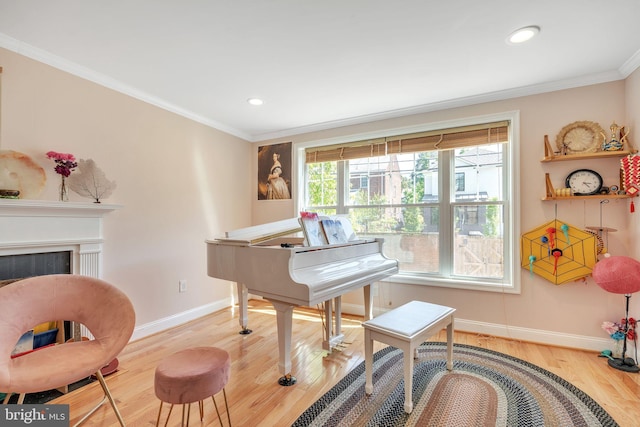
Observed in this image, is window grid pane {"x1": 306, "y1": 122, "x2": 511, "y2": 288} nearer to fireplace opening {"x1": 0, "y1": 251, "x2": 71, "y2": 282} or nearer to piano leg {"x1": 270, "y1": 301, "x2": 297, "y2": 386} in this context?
piano leg {"x1": 270, "y1": 301, "x2": 297, "y2": 386}

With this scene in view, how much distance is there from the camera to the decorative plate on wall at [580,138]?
2498 mm

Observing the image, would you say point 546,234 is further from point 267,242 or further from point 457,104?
point 267,242

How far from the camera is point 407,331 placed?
1759mm

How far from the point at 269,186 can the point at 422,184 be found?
211 cm

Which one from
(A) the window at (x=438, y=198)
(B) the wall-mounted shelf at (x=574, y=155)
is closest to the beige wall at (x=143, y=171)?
(A) the window at (x=438, y=198)

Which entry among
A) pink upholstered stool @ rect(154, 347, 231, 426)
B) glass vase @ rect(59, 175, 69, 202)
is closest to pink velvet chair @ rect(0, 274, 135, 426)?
pink upholstered stool @ rect(154, 347, 231, 426)

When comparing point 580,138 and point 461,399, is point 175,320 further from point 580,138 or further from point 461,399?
point 580,138

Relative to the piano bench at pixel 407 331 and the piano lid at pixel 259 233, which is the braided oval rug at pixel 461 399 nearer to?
the piano bench at pixel 407 331

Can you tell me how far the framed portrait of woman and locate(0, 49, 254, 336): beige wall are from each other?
349mm

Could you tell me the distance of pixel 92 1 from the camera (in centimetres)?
164

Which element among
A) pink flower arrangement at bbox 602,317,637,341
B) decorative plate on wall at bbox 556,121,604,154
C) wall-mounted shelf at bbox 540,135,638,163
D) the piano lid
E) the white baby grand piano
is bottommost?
pink flower arrangement at bbox 602,317,637,341

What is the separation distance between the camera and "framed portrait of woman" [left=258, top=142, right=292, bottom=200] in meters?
4.06

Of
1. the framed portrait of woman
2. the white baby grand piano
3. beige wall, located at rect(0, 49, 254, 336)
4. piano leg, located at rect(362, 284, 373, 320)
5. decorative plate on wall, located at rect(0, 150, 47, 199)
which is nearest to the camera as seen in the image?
the white baby grand piano

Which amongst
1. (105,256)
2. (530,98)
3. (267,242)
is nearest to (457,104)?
(530,98)
